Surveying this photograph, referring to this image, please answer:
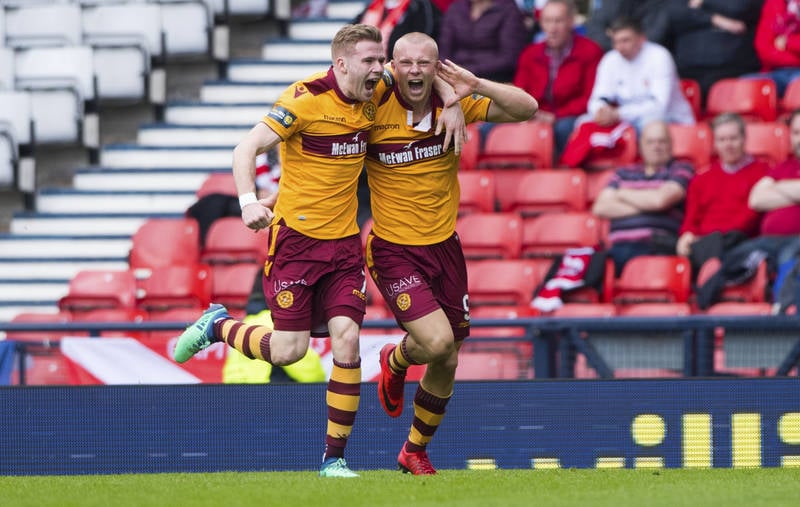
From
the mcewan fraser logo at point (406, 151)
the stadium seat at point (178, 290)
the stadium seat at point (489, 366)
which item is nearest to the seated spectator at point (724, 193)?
the stadium seat at point (489, 366)

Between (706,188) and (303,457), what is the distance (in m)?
3.88

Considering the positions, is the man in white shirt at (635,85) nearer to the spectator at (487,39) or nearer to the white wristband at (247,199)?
the spectator at (487,39)

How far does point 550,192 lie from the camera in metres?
12.9

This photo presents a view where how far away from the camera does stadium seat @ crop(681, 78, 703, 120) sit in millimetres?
13578

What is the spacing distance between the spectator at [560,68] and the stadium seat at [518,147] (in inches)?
10.9

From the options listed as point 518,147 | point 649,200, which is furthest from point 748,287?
point 518,147

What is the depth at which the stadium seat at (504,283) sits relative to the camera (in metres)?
12.0

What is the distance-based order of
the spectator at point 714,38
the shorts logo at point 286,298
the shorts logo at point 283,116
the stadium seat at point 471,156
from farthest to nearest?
the spectator at point 714,38
the stadium seat at point 471,156
the shorts logo at point 286,298
the shorts logo at point 283,116

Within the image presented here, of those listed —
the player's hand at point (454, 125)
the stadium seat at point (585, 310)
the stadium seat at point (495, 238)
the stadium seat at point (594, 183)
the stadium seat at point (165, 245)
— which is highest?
the player's hand at point (454, 125)

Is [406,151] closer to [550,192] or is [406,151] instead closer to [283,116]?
[283,116]

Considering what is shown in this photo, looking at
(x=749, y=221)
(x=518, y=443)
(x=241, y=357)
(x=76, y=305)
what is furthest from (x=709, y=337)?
(x=76, y=305)

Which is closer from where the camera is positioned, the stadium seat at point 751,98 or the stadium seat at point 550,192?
the stadium seat at point 550,192

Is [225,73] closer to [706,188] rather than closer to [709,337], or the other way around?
[706,188]

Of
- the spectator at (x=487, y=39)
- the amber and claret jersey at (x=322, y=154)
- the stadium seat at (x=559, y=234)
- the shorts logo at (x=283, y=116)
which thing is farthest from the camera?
the spectator at (x=487, y=39)
